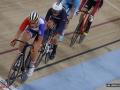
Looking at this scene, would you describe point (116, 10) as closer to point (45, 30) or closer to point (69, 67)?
point (69, 67)

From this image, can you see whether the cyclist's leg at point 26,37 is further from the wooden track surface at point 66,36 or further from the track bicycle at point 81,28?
the track bicycle at point 81,28

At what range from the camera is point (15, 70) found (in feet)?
19.3

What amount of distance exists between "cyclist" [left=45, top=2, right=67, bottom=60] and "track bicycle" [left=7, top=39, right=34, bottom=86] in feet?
2.75

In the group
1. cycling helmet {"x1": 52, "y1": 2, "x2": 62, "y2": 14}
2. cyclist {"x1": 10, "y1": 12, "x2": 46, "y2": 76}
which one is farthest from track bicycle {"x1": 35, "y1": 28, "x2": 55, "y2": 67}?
cyclist {"x1": 10, "y1": 12, "x2": 46, "y2": 76}

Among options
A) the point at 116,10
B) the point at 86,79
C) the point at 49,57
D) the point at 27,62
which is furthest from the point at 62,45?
the point at 116,10

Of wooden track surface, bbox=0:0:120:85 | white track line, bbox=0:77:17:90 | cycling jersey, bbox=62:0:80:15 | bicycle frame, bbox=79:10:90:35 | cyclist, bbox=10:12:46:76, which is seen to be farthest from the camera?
bicycle frame, bbox=79:10:90:35

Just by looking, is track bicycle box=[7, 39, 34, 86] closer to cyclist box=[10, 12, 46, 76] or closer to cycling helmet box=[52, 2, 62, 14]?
cyclist box=[10, 12, 46, 76]

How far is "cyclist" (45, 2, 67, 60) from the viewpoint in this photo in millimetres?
6449

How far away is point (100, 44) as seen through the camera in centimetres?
852

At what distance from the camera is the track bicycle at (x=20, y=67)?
5.77 meters

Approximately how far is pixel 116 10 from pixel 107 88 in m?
4.40

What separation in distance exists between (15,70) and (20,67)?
0.39 ft

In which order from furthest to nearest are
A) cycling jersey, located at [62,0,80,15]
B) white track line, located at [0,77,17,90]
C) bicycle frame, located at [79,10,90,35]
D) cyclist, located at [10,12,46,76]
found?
bicycle frame, located at [79,10,90,35] < cycling jersey, located at [62,0,80,15] < white track line, located at [0,77,17,90] < cyclist, located at [10,12,46,76]

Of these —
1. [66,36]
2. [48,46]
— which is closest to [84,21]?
[66,36]
